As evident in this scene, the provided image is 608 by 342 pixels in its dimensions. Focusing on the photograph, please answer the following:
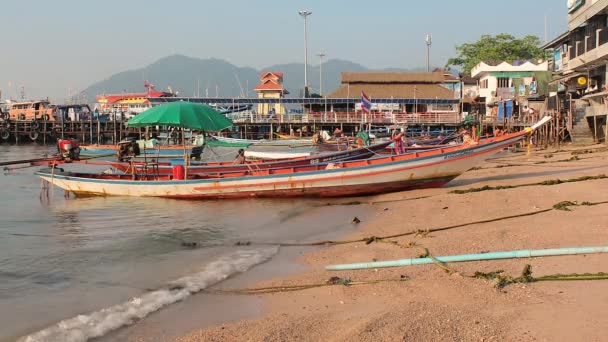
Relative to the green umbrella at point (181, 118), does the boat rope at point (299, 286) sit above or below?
below

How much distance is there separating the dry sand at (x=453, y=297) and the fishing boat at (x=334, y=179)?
496cm

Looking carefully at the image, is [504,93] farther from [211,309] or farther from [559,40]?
[211,309]

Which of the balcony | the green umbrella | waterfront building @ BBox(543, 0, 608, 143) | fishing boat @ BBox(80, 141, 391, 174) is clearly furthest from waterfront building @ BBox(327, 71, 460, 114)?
the green umbrella

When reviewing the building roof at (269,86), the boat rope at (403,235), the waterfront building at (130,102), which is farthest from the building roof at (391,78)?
the boat rope at (403,235)

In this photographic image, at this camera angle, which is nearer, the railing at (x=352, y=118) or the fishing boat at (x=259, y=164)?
the fishing boat at (x=259, y=164)

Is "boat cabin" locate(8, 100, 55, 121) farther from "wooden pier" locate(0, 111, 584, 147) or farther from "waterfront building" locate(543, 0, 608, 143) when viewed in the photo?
"waterfront building" locate(543, 0, 608, 143)

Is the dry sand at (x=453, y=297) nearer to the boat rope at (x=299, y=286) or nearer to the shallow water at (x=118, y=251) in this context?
the boat rope at (x=299, y=286)

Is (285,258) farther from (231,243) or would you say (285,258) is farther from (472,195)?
(472,195)

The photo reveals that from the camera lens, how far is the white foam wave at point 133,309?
5.47 metres

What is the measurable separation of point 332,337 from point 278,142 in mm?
26830

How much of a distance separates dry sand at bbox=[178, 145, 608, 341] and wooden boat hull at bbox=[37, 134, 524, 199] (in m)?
4.97

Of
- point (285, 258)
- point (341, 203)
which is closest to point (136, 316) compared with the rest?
point (285, 258)

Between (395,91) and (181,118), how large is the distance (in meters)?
41.3

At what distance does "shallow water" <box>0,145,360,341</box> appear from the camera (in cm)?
617
